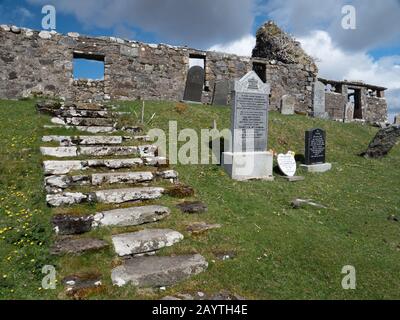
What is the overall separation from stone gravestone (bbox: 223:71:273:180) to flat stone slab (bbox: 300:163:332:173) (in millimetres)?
1993

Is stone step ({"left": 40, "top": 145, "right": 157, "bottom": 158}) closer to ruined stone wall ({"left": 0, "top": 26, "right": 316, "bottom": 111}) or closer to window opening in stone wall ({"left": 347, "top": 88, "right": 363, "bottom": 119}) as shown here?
ruined stone wall ({"left": 0, "top": 26, "right": 316, "bottom": 111})

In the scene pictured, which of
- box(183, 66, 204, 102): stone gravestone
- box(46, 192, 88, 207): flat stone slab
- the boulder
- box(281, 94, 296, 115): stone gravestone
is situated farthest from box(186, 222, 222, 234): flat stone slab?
box(281, 94, 296, 115): stone gravestone

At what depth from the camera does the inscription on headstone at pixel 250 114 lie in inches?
366

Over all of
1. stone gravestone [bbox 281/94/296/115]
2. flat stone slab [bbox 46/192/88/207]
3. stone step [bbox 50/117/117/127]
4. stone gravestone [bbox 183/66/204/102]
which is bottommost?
flat stone slab [bbox 46/192/88/207]

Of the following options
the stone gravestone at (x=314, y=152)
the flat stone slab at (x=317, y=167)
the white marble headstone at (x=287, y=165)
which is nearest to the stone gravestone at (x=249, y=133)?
the white marble headstone at (x=287, y=165)

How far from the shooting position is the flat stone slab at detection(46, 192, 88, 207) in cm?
551

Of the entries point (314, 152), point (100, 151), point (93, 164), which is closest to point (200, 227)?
point (93, 164)

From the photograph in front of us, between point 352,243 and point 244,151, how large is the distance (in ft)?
14.0

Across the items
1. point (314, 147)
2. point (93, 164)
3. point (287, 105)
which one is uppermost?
point (287, 105)

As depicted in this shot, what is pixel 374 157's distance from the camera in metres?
13.3

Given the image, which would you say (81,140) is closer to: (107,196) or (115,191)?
(115,191)

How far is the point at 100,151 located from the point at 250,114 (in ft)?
14.6

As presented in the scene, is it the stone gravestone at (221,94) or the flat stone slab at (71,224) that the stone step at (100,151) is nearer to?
the flat stone slab at (71,224)

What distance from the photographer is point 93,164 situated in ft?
22.9
